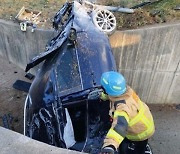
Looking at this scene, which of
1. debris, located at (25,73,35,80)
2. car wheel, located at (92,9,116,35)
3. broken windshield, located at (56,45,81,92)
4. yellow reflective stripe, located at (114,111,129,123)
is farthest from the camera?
debris, located at (25,73,35,80)

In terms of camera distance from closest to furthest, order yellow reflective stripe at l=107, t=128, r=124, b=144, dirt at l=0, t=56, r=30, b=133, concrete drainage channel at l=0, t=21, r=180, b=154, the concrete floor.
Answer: yellow reflective stripe at l=107, t=128, r=124, b=144
the concrete floor
concrete drainage channel at l=0, t=21, r=180, b=154
dirt at l=0, t=56, r=30, b=133

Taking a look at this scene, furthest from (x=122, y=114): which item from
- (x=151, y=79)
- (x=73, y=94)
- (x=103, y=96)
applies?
(x=151, y=79)

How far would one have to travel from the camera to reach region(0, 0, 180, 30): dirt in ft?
23.0

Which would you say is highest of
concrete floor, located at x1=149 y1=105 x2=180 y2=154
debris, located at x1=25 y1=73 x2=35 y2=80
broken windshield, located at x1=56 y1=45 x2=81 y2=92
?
broken windshield, located at x1=56 y1=45 x2=81 y2=92

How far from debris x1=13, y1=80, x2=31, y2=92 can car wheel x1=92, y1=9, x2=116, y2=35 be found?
9.78 feet

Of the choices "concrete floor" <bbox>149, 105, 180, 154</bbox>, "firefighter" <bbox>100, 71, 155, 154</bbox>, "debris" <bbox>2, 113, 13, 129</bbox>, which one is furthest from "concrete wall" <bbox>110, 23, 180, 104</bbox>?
"firefighter" <bbox>100, 71, 155, 154</bbox>

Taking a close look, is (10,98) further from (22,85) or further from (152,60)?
(152,60)

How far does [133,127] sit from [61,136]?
94 cm

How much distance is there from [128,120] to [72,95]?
3.66 ft

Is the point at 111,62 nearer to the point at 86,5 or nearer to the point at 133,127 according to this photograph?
the point at 133,127

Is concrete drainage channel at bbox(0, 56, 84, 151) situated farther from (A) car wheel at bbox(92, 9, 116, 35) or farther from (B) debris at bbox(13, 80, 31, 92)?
(A) car wheel at bbox(92, 9, 116, 35)

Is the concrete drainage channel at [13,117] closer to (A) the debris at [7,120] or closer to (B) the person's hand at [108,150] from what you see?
(A) the debris at [7,120]

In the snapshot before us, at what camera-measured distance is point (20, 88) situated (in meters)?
7.84

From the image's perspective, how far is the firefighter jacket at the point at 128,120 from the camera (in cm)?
312
